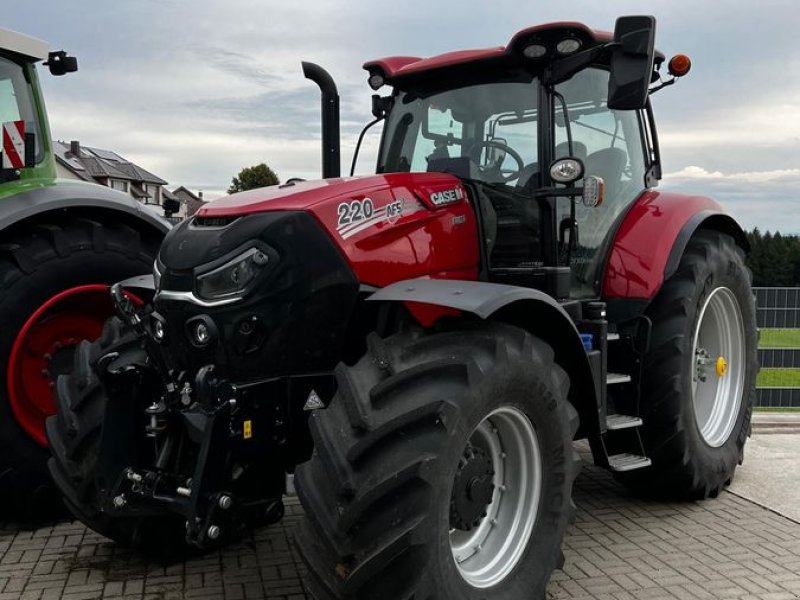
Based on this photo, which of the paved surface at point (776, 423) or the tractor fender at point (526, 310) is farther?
the paved surface at point (776, 423)

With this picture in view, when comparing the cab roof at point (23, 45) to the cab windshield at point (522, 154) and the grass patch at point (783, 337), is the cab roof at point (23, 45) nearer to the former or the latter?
the cab windshield at point (522, 154)

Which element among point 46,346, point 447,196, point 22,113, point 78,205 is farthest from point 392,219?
point 22,113

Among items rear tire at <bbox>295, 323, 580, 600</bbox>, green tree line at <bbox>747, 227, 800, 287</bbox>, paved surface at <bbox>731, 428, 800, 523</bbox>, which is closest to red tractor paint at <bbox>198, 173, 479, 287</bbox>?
rear tire at <bbox>295, 323, 580, 600</bbox>

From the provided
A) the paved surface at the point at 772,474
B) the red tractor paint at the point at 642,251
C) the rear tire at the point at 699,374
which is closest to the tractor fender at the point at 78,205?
the red tractor paint at the point at 642,251

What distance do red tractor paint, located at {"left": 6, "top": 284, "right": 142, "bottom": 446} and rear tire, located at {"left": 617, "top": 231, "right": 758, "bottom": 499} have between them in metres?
2.94

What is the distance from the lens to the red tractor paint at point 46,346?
4.82 metres

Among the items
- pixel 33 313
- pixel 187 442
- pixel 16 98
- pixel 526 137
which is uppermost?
pixel 16 98

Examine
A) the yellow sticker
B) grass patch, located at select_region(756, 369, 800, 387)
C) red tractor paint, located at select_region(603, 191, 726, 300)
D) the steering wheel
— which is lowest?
grass patch, located at select_region(756, 369, 800, 387)

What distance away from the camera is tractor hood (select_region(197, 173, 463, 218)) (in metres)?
3.51

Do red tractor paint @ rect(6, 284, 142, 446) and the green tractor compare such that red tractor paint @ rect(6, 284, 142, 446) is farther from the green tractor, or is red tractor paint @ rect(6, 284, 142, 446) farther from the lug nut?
the lug nut

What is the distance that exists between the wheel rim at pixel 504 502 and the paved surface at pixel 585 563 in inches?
18.6

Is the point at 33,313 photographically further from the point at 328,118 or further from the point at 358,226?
the point at 358,226

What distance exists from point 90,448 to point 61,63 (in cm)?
330

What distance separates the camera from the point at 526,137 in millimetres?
4371
